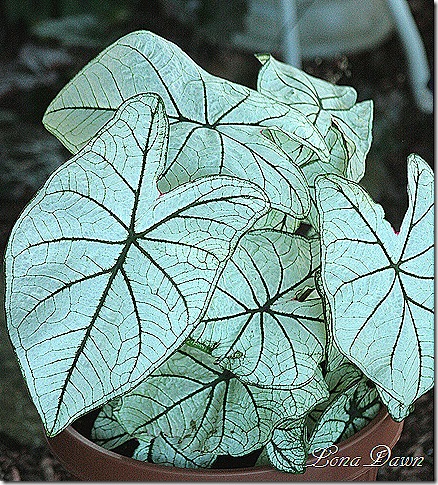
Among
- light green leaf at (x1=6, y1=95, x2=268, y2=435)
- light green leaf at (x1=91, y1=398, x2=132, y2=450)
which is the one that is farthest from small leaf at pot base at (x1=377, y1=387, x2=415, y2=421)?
Answer: light green leaf at (x1=91, y1=398, x2=132, y2=450)

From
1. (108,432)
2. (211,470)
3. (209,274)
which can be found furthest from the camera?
(108,432)

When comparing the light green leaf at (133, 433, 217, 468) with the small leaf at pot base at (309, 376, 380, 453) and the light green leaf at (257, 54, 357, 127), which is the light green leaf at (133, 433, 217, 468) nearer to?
the small leaf at pot base at (309, 376, 380, 453)

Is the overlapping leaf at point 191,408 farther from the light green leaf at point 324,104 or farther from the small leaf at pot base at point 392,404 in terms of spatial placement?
the light green leaf at point 324,104

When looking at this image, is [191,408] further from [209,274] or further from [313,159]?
[313,159]

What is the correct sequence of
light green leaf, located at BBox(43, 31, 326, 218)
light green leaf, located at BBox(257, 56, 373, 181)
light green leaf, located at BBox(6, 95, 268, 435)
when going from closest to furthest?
light green leaf, located at BBox(6, 95, 268, 435) < light green leaf, located at BBox(43, 31, 326, 218) < light green leaf, located at BBox(257, 56, 373, 181)

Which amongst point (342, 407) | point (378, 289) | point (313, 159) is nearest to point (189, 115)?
point (313, 159)

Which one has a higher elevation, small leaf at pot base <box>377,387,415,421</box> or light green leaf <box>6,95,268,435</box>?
light green leaf <box>6,95,268,435</box>

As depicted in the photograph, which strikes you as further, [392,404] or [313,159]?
Answer: [313,159]

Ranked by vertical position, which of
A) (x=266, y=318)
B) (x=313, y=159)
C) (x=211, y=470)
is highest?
(x=313, y=159)
